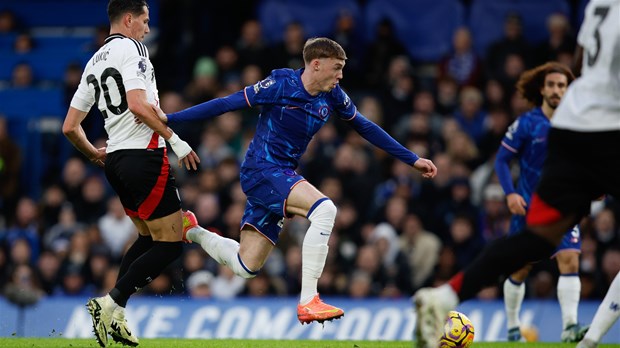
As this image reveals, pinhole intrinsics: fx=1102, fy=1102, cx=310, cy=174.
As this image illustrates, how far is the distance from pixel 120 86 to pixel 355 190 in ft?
23.9

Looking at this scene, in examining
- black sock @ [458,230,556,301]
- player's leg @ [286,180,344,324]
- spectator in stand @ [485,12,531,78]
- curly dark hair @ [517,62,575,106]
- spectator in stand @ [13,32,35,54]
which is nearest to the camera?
black sock @ [458,230,556,301]

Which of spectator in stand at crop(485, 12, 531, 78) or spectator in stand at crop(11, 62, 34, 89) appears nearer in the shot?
spectator in stand at crop(485, 12, 531, 78)

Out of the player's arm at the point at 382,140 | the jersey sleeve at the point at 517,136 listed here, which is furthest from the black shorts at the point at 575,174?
the jersey sleeve at the point at 517,136

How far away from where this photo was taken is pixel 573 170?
6.66 meters

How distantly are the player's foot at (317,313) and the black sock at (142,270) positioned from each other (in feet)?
3.81

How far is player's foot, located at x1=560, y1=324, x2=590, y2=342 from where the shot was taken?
10.3 metres

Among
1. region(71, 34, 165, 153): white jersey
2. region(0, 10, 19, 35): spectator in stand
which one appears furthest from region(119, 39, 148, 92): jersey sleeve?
region(0, 10, 19, 35): spectator in stand

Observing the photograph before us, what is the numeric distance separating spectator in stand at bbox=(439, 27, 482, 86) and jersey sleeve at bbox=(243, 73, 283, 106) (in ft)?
26.5

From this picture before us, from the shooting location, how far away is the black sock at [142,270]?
859cm

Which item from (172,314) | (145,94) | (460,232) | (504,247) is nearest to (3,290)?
(172,314)

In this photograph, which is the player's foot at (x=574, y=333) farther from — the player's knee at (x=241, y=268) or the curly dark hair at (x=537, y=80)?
the player's knee at (x=241, y=268)

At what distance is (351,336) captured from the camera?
13.0 m

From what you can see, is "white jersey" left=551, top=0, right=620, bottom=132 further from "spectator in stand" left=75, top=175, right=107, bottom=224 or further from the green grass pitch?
"spectator in stand" left=75, top=175, right=107, bottom=224

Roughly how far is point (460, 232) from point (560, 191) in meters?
7.69
